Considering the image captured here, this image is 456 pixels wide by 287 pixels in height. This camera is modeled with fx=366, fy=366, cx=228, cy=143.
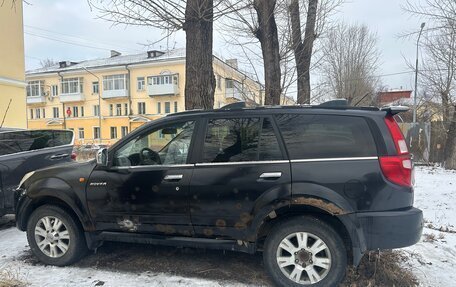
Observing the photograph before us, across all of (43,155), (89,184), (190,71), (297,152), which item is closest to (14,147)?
(43,155)

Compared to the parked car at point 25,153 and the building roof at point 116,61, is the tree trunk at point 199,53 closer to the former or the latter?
the parked car at point 25,153

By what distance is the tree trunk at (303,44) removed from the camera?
11.3 metres

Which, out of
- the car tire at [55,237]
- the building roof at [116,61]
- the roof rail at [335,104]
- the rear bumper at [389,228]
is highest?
the building roof at [116,61]

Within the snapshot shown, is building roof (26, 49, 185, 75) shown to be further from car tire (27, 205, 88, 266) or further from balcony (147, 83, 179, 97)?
car tire (27, 205, 88, 266)

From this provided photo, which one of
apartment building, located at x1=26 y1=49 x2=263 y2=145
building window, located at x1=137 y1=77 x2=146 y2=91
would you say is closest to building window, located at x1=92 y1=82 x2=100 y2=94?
apartment building, located at x1=26 y1=49 x2=263 y2=145

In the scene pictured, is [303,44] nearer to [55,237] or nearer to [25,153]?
[25,153]

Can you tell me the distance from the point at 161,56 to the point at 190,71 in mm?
42562

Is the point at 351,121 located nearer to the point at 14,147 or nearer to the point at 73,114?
the point at 14,147

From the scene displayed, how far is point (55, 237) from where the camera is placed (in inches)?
178

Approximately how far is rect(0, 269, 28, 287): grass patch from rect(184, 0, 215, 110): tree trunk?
149 inches

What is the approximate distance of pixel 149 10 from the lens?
23.0 ft

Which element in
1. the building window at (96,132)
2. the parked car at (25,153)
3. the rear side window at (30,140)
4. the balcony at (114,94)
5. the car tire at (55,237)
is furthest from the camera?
the building window at (96,132)

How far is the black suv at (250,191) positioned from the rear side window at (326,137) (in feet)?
0.03

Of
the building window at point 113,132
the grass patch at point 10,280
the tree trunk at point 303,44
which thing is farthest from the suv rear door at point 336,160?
the building window at point 113,132
